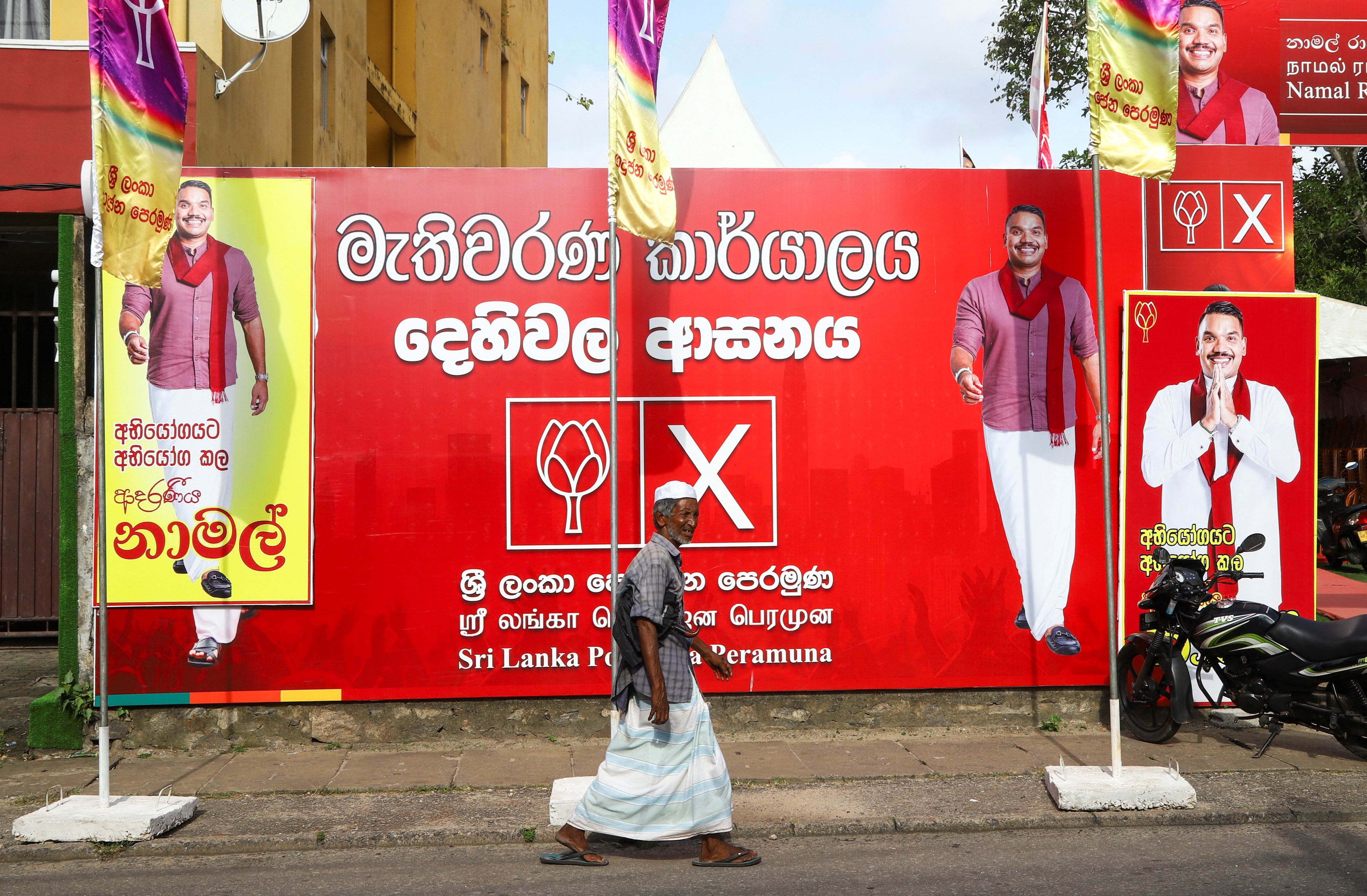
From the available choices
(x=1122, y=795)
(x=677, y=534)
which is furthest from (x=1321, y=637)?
(x=677, y=534)

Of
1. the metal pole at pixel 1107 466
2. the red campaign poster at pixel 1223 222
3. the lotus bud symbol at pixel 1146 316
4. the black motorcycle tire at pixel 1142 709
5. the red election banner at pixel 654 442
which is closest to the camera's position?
the metal pole at pixel 1107 466

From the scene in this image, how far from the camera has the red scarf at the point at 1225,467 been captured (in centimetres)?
870

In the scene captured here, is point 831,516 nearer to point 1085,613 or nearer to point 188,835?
point 1085,613

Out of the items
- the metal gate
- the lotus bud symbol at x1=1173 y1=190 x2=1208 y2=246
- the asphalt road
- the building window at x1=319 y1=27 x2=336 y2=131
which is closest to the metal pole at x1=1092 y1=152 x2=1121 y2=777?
the asphalt road

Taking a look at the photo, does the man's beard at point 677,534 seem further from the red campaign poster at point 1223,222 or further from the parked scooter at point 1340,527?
the parked scooter at point 1340,527

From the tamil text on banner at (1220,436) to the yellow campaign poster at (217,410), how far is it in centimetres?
623

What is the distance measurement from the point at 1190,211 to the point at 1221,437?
1.79 meters

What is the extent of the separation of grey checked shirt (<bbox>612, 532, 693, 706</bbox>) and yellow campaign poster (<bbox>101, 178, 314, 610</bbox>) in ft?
11.6

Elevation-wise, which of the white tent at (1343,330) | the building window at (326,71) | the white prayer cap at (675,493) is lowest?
the white prayer cap at (675,493)

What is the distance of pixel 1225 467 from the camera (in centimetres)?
872

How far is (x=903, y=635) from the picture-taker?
8570mm

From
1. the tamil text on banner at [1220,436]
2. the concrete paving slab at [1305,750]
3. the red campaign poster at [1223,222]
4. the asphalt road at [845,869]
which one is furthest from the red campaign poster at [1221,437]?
the asphalt road at [845,869]

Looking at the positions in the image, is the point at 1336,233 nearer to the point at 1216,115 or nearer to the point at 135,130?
the point at 1216,115

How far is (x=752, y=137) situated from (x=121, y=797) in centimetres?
855
